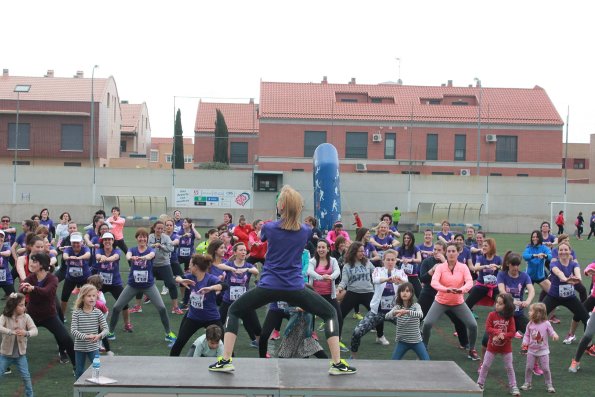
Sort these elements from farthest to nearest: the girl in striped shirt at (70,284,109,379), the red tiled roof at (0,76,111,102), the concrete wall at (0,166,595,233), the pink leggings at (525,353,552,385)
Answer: the red tiled roof at (0,76,111,102) < the concrete wall at (0,166,595,233) < the pink leggings at (525,353,552,385) < the girl in striped shirt at (70,284,109,379)

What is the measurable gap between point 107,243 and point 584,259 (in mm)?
19284

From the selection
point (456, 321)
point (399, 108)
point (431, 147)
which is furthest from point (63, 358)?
point (399, 108)

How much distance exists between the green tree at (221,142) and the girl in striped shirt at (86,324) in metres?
41.8

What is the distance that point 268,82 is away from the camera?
53.6 meters

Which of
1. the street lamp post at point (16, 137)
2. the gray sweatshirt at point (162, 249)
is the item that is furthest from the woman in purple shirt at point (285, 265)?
the street lamp post at point (16, 137)

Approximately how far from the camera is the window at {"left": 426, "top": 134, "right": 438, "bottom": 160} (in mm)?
51125

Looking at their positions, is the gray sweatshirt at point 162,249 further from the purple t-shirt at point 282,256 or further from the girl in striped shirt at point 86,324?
the purple t-shirt at point 282,256

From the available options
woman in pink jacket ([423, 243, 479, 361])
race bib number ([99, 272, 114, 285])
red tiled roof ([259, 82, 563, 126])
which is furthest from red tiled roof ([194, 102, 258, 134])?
woman in pink jacket ([423, 243, 479, 361])

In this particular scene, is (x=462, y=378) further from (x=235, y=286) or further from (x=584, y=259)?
(x=584, y=259)

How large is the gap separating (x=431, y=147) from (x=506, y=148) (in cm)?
478

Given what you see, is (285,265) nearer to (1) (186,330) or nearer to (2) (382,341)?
Result: (1) (186,330)

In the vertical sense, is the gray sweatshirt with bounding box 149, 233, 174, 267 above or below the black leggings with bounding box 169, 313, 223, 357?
above

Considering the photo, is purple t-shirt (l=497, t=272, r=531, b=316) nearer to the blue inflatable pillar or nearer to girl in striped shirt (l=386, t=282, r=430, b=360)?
girl in striped shirt (l=386, t=282, r=430, b=360)

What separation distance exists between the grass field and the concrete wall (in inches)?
1045
